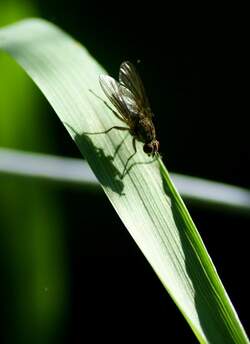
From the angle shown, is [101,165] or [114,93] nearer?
[101,165]

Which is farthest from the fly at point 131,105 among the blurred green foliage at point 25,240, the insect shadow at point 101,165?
the blurred green foliage at point 25,240

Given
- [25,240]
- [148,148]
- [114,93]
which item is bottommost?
[25,240]

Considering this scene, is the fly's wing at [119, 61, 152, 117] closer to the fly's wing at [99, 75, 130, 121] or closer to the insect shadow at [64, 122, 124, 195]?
the fly's wing at [99, 75, 130, 121]

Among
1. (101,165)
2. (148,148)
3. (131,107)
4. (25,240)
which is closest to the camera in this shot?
(101,165)

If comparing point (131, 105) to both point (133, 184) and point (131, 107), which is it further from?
point (133, 184)

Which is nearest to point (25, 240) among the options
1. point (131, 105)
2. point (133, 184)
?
point (131, 105)

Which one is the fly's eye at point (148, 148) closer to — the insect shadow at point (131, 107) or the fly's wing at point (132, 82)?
the insect shadow at point (131, 107)

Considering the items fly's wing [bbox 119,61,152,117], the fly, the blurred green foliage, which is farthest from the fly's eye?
the blurred green foliage

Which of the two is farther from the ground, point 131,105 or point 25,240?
point 131,105
